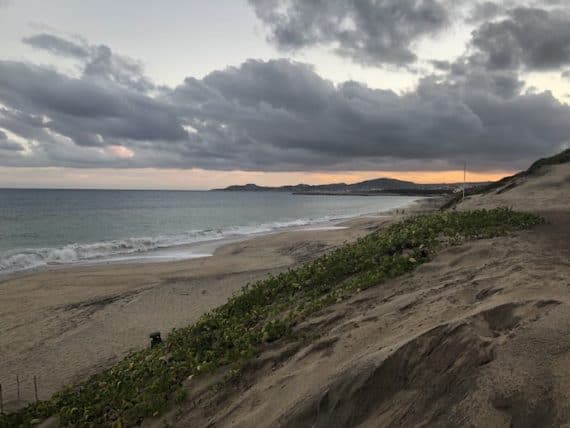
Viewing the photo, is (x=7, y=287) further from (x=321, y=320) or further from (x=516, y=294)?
(x=516, y=294)

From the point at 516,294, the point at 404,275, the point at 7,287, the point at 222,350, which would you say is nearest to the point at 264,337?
the point at 222,350

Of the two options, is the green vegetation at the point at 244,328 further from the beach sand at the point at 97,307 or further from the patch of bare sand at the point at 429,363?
the beach sand at the point at 97,307

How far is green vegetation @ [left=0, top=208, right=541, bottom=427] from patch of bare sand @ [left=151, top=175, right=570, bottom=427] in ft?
1.36

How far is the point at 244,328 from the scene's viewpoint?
22.5 feet

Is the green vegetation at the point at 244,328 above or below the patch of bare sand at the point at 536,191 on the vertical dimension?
below

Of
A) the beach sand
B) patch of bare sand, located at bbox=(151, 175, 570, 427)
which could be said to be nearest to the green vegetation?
patch of bare sand, located at bbox=(151, 175, 570, 427)

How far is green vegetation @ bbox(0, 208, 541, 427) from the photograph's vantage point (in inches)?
226

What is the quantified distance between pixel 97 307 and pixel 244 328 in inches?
360

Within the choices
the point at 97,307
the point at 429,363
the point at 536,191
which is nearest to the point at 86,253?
the point at 97,307

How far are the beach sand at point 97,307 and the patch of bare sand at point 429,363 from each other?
5533 millimetres

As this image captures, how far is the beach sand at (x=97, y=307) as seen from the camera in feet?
31.0

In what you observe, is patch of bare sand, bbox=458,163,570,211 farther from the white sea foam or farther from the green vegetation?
the white sea foam

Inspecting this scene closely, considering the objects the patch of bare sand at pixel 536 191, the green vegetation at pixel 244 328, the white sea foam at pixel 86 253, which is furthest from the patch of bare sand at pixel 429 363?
the white sea foam at pixel 86 253

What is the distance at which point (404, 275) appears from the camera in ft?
22.7
